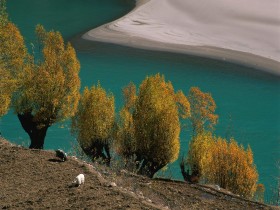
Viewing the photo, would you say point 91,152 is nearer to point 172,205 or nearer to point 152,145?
point 152,145

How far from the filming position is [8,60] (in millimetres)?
39188

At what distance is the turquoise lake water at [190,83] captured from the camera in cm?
5725

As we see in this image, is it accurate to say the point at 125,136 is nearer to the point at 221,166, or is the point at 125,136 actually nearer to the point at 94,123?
the point at 94,123

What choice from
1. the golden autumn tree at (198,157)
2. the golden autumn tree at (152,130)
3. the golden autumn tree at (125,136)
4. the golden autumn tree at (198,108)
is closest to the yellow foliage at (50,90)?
the golden autumn tree at (125,136)

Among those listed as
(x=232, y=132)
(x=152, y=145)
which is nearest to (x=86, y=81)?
(x=232, y=132)

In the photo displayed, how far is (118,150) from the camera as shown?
132 feet

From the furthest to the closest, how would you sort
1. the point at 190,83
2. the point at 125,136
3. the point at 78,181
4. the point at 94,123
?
1. the point at 190,83
2. the point at 94,123
3. the point at 125,136
4. the point at 78,181

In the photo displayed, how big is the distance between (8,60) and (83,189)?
19.2 metres

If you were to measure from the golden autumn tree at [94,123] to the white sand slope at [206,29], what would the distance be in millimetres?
41158

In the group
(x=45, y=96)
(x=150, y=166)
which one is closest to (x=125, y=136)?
(x=150, y=166)

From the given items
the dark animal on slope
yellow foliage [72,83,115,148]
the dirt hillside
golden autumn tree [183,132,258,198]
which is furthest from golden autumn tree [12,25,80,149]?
the dark animal on slope

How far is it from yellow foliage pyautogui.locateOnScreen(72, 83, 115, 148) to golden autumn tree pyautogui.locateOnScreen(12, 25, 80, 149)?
79 cm

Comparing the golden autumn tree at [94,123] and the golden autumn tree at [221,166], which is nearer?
the golden autumn tree at [94,123]

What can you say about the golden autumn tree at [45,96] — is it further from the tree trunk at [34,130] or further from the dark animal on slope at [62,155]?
the dark animal on slope at [62,155]
